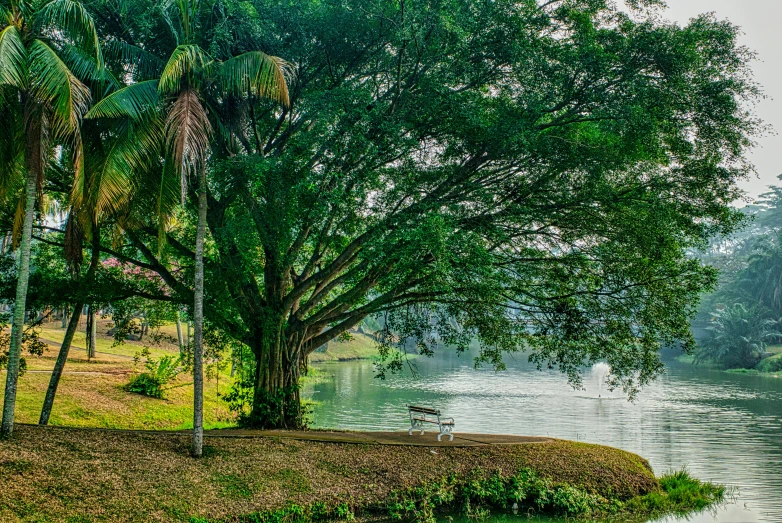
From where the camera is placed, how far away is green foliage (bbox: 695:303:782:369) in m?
56.7

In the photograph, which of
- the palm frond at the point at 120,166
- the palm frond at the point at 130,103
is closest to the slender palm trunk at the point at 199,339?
the palm frond at the point at 120,166

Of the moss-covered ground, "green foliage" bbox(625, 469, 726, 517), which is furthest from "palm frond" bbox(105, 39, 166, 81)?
"green foliage" bbox(625, 469, 726, 517)

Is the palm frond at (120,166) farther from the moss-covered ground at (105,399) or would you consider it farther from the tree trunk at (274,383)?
the moss-covered ground at (105,399)

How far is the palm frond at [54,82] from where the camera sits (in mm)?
11141

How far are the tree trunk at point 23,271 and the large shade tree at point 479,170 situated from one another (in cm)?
251

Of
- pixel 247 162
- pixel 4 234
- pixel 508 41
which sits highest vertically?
pixel 508 41

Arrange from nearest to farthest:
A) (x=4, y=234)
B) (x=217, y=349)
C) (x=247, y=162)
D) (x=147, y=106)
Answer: (x=147, y=106), (x=247, y=162), (x=4, y=234), (x=217, y=349)

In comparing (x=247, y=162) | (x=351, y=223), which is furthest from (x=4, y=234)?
(x=351, y=223)

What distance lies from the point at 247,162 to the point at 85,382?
13883 millimetres

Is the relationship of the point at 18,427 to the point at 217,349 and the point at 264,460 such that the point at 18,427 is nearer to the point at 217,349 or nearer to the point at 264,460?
the point at 264,460

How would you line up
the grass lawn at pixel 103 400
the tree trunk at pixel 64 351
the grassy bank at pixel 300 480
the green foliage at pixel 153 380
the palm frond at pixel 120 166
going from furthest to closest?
the green foliage at pixel 153 380
the grass lawn at pixel 103 400
the tree trunk at pixel 64 351
the palm frond at pixel 120 166
the grassy bank at pixel 300 480

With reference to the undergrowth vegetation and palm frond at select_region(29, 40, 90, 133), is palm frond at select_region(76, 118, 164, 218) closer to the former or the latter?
palm frond at select_region(29, 40, 90, 133)

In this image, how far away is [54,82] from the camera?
36.5 ft

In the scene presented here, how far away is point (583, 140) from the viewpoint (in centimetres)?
1489
